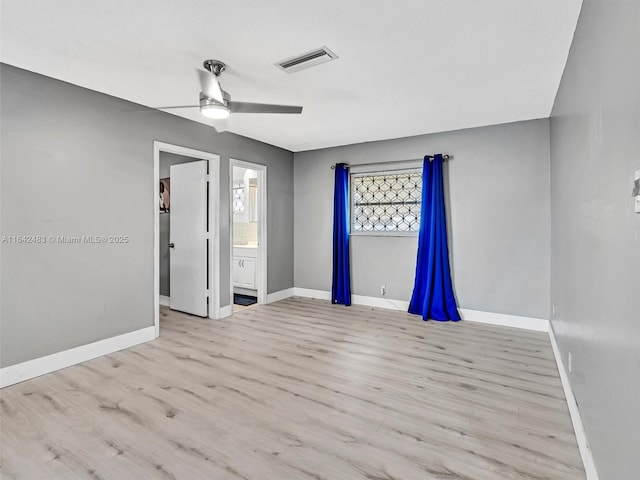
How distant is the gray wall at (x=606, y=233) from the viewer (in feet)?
3.66

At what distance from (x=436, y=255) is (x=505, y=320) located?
3.74 ft

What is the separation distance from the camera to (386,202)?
5.17m

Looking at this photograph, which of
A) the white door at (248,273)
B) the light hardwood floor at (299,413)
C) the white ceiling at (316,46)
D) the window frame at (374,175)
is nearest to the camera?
the light hardwood floor at (299,413)

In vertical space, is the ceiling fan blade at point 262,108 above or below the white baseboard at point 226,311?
above

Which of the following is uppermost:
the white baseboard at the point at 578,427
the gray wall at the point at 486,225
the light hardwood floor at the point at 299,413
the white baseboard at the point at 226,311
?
the gray wall at the point at 486,225

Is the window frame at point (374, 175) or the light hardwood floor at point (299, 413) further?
the window frame at point (374, 175)

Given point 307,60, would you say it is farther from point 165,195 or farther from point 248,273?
point 248,273

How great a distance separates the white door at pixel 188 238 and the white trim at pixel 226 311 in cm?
22

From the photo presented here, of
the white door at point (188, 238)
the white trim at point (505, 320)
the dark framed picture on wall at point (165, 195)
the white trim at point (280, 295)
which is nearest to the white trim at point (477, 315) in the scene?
→ the white trim at point (505, 320)

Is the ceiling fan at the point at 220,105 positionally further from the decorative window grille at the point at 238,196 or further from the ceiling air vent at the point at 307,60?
the decorative window grille at the point at 238,196

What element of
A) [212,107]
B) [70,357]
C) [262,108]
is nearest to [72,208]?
[70,357]

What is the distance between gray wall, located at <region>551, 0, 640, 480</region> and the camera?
1116 millimetres

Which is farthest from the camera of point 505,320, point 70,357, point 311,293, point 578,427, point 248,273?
point 248,273

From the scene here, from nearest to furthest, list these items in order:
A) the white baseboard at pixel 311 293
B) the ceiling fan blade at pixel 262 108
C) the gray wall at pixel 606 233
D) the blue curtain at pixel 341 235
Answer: the gray wall at pixel 606 233 < the ceiling fan blade at pixel 262 108 < the blue curtain at pixel 341 235 < the white baseboard at pixel 311 293
